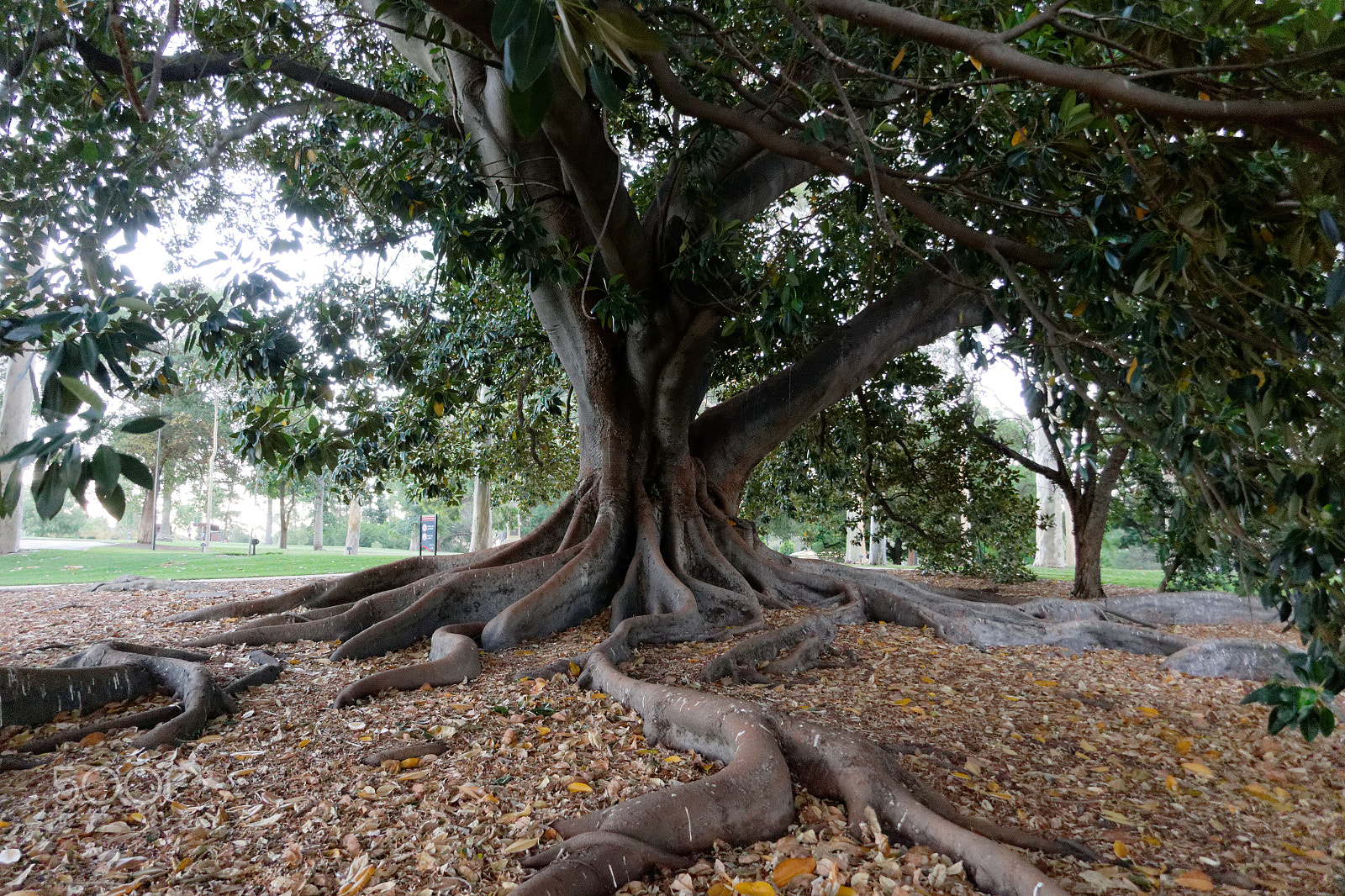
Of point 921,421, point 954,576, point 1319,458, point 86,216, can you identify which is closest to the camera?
point 1319,458

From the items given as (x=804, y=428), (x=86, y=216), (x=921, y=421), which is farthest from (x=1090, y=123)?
(x=921, y=421)

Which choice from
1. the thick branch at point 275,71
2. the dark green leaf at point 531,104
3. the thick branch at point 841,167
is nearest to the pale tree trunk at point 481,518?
the thick branch at point 275,71

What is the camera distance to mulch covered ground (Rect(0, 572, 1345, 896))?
217 centimetres

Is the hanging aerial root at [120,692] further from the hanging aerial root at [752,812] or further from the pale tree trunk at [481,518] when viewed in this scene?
the pale tree trunk at [481,518]

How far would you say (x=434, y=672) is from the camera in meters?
4.07

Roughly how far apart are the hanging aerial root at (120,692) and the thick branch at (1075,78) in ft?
12.5

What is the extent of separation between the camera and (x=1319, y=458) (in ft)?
7.30

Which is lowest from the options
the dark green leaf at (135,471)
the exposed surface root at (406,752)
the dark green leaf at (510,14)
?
the exposed surface root at (406,752)

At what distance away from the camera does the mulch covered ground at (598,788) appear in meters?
2.17

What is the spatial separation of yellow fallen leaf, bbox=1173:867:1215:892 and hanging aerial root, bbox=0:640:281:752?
376cm

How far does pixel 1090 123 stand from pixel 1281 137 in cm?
72

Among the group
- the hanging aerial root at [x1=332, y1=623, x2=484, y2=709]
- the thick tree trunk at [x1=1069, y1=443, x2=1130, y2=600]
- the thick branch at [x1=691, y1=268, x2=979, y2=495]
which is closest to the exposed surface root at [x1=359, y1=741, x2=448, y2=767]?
the hanging aerial root at [x1=332, y1=623, x2=484, y2=709]

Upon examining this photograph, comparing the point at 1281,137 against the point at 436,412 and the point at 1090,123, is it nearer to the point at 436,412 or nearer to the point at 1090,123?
the point at 1090,123

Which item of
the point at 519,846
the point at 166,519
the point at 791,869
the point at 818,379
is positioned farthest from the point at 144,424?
the point at 166,519
